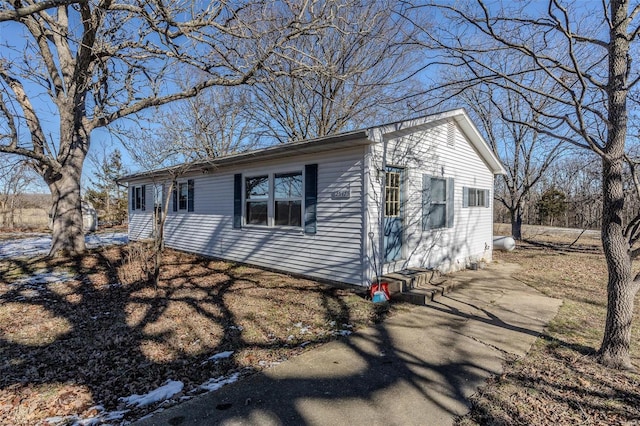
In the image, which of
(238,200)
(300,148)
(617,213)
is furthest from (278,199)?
(617,213)

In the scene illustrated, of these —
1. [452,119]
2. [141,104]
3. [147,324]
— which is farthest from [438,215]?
[141,104]

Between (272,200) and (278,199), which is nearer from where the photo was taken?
(278,199)

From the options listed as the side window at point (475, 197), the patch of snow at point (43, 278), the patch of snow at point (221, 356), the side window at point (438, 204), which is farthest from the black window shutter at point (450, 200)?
the patch of snow at point (43, 278)

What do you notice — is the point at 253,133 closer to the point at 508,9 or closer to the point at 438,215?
the point at 438,215

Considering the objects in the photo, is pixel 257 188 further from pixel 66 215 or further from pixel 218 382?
pixel 218 382

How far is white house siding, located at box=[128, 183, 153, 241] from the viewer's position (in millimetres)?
13391

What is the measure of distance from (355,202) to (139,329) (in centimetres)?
400

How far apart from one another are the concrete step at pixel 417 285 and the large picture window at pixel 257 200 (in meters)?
3.46

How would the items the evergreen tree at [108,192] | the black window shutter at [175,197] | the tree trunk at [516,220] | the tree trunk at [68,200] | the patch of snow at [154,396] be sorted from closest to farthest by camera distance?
the patch of snow at [154,396], the tree trunk at [68,200], the black window shutter at [175,197], the tree trunk at [516,220], the evergreen tree at [108,192]

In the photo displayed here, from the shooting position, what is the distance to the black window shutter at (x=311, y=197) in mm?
7055

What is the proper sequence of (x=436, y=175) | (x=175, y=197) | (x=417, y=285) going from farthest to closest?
(x=175, y=197)
(x=436, y=175)
(x=417, y=285)

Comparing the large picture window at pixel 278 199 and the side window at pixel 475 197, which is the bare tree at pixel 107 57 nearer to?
the large picture window at pixel 278 199

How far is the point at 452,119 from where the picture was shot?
8.42m

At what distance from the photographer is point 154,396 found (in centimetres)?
293
